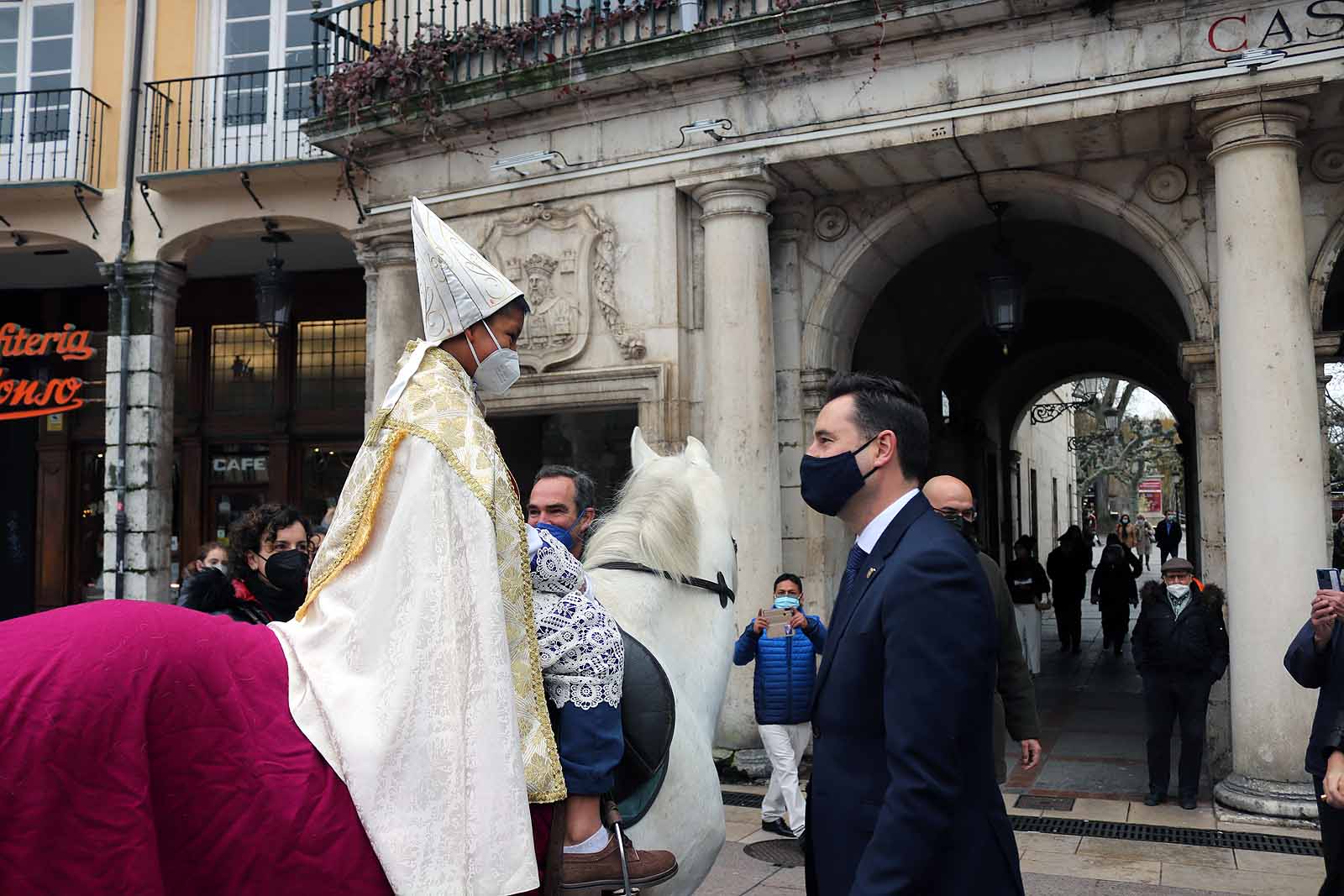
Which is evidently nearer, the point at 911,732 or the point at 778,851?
the point at 911,732

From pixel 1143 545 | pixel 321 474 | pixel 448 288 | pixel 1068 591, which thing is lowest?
pixel 1143 545

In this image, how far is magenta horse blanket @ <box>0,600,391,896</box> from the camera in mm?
2133

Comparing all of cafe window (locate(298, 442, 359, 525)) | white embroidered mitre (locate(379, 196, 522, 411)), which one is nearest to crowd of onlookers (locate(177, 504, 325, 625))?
white embroidered mitre (locate(379, 196, 522, 411))

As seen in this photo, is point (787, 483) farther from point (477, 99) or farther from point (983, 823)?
point (983, 823)

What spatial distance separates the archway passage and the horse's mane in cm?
555

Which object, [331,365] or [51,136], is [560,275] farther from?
[51,136]

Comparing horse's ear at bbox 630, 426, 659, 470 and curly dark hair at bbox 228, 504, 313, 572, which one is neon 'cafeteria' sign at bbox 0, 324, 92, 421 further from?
horse's ear at bbox 630, 426, 659, 470

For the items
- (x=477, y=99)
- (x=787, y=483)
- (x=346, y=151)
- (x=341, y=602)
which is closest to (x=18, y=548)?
(x=346, y=151)

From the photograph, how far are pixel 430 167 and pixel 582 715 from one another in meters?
8.34

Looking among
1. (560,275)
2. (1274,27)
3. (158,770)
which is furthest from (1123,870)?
(560,275)

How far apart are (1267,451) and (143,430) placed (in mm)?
11667

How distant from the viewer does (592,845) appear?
2828 mm

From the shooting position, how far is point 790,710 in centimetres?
705

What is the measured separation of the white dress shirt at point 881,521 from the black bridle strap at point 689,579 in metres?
1.25
